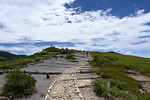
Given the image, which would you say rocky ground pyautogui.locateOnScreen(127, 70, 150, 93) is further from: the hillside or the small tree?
the small tree

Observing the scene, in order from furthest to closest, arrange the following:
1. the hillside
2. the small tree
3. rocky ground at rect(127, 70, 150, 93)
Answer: rocky ground at rect(127, 70, 150, 93)
the hillside
the small tree

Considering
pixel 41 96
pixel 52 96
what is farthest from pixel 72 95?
pixel 41 96

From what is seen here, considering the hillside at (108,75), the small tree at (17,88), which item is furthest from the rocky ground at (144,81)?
the small tree at (17,88)

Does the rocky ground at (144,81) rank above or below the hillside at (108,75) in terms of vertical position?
below

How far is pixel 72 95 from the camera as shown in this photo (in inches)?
312

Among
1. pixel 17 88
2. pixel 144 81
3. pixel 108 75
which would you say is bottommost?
pixel 144 81

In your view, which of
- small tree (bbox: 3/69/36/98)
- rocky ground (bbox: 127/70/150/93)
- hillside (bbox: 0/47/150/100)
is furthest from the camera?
rocky ground (bbox: 127/70/150/93)

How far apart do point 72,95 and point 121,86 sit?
5.90 metres

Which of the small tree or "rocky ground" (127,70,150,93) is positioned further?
"rocky ground" (127,70,150,93)

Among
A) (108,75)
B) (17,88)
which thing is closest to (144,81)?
(108,75)

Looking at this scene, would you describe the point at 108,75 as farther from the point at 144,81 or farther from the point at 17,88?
the point at 17,88

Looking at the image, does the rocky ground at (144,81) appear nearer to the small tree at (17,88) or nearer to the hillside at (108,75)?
the hillside at (108,75)

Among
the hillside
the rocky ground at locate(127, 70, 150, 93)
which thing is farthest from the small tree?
the rocky ground at locate(127, 70, 150, 93)

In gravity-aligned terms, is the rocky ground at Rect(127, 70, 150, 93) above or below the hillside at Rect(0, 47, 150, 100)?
below
